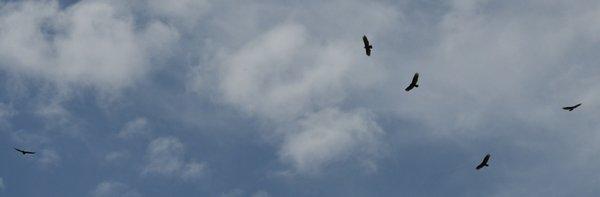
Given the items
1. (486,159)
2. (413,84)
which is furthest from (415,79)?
(486,159)

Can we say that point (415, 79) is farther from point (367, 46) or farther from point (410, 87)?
point (367, 46)

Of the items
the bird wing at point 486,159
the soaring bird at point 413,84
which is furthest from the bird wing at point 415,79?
the bird wing at point 486,159

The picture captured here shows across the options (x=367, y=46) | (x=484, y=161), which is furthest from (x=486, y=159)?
(x=367, y=46)

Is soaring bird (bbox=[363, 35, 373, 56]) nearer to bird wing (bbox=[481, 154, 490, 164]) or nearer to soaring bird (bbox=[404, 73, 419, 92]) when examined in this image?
soaring bird (bbox=[404, 73, 419, 92])

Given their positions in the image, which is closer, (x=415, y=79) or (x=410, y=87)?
(x=415, y=79)

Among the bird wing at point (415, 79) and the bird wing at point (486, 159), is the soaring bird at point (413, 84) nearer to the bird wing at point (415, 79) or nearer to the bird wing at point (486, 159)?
the bird wing at point (415, 79)

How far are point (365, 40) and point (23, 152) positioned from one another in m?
55.7

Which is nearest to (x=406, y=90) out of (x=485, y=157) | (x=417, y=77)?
(x=417, y=77)

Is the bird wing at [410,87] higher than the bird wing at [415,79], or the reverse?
the bird wing at [415,79]

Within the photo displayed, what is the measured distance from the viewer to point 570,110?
102 metres

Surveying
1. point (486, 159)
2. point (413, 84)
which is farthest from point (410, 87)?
point (486, 159)

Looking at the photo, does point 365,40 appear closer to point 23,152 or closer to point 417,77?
point 417,77

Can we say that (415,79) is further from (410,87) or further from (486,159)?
(486,159)

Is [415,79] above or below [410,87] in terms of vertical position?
above
